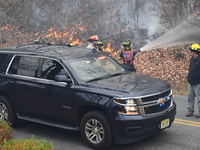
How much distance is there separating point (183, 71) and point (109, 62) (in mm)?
8317

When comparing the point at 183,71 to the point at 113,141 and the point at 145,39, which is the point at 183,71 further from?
the point at 113,141

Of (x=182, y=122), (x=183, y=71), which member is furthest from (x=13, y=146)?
(x=183, y=71)

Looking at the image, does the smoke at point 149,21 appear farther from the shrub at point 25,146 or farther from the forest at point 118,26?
the shrub at point 25,146

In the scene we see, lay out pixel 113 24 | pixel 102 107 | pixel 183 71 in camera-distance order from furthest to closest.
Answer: pixel 113 24, pixel 183 71, pixel 102 107


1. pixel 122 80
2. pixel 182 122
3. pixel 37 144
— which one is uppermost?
pixel 122 80

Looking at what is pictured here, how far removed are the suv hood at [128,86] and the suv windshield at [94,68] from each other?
0.24 meters

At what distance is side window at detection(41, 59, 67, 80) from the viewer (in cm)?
729

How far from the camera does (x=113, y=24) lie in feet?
74.5

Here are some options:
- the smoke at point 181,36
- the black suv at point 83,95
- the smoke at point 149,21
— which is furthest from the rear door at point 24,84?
the smoke at point 149,21

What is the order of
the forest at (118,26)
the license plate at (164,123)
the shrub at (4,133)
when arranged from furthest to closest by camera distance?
1. the forest at (118,26)
2. the license plate at (164,123)
3. the shrub at (4,133)

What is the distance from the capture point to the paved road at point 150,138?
6.70 meters

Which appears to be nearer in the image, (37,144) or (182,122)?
(37,144)

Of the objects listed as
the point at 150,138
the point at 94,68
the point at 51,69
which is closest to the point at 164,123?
the point at 150,138

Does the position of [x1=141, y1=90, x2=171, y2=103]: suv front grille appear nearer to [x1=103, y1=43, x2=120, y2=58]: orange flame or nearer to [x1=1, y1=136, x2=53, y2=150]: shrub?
[x1=1, y1=136, x2=53, y2=150]: shrub
